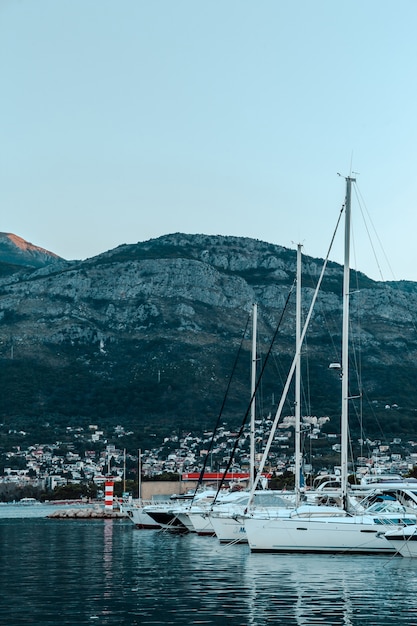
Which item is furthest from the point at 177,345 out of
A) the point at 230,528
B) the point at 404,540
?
the point at 404,540

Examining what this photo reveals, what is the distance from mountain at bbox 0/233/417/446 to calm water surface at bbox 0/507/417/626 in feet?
306

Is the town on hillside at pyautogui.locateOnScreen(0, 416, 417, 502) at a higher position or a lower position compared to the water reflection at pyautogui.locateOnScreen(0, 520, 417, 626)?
higher

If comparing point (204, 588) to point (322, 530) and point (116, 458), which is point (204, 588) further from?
point (116, 458)

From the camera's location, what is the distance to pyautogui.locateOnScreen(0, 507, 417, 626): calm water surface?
2472 cm

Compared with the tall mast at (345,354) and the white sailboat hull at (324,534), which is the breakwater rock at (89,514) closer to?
the tall mast at (345,354)

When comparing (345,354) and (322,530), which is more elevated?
(345,354)

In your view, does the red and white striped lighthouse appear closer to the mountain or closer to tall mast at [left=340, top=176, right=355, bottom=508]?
the mountain

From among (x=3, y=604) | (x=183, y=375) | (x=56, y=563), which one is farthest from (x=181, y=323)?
(x=3, y=604)

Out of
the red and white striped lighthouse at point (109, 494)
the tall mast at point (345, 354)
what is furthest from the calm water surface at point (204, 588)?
the red and white striped lighthouse at point (109, 494)

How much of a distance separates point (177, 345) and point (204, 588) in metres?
125

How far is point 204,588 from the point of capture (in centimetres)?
3073

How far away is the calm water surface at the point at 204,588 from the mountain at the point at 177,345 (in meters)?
93.3

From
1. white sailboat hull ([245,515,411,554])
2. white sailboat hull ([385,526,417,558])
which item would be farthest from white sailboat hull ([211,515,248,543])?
white sailboat hull ([385,526,417,558])

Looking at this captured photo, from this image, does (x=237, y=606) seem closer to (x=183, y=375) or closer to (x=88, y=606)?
(x=88, y=606)
